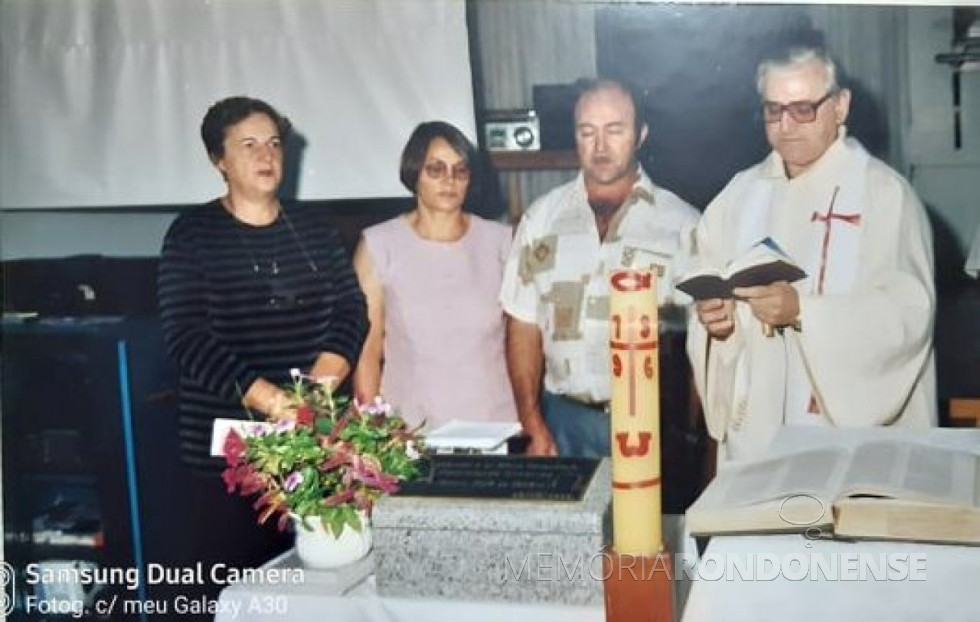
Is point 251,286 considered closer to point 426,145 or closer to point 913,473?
point 426,145

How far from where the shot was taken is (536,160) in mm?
1245

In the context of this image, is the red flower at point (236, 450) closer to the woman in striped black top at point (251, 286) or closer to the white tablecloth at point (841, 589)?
the woman in striped black top at point (251, 286)

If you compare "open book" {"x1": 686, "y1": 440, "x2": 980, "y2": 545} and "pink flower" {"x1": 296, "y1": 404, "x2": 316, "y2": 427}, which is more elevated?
"pink flower" {"x1": 296, "y1": 404, "x2": 316, "y2": 427}

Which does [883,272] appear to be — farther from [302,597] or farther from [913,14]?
[302,597]

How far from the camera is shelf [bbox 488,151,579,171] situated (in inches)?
48.9

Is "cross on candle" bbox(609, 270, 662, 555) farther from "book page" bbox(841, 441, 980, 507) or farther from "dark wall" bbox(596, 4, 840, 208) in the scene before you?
"dark wall" bbox(596, 4, 840, 208)

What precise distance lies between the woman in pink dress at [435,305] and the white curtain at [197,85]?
0.05m

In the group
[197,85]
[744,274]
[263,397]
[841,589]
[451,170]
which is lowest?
[841,589]

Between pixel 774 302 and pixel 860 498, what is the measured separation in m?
0.40

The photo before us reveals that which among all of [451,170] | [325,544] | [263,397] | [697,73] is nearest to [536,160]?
[451,170]

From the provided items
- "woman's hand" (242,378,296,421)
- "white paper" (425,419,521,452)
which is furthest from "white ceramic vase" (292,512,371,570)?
"woman's hand" (242,378,296,421)

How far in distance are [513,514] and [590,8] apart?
58 centimetres

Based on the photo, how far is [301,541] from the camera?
0.94m

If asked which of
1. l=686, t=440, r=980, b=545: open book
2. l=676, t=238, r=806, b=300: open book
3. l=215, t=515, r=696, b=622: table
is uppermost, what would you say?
l=676, t=238, r=806, b=300: open book
